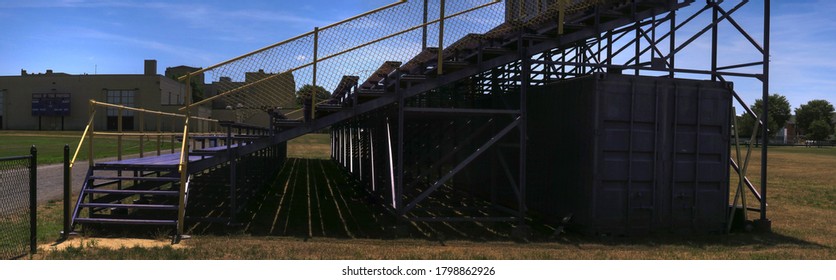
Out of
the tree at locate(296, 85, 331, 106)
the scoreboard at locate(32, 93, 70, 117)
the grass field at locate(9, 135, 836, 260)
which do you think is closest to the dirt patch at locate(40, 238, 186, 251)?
the grass field at locate(9, 135, 836, 260)

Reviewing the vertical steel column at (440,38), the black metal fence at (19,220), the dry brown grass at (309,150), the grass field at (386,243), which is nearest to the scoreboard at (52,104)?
the dry brown grass at (309,150)

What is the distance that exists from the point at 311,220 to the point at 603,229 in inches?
202

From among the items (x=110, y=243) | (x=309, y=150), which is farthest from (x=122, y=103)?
(x=110, y=243)

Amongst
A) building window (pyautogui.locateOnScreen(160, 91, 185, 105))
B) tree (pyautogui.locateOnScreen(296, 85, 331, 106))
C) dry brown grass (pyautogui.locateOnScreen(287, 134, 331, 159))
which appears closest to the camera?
tree (pyautogui.locateOnScreen(296, 85, 331, 106))

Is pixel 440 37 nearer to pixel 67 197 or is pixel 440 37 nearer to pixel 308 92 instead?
pixel 308 92

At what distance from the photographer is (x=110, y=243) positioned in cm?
775

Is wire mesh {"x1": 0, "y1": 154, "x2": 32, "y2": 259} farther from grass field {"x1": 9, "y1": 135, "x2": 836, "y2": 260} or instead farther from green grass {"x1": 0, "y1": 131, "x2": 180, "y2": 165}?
green grass {"x1": 0, "y1": 131, "x2": 180, "y2": 165}

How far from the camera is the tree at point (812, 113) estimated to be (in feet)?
414

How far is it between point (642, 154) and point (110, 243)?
26.3ft

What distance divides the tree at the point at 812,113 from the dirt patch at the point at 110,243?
146012 millimetres

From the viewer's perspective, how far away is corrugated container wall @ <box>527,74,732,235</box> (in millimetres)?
9312

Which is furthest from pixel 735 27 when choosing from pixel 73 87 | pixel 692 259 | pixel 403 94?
pixel 73 87

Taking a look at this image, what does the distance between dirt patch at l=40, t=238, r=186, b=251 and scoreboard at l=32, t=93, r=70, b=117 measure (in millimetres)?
69877

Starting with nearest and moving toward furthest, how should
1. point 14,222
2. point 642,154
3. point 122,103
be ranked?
point 14,222 → point 642,154 → point 122,103
